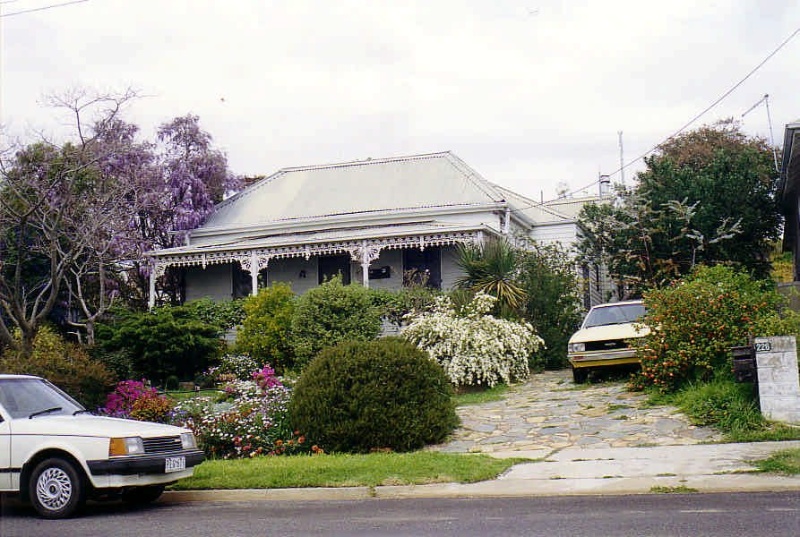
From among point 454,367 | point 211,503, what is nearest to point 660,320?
point 454,367

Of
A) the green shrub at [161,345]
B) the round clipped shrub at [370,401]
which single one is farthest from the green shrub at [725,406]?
the green shrub at [161,345]

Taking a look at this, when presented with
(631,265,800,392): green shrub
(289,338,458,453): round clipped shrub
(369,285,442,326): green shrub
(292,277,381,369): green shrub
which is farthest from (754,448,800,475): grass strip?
(369,285,442,326): green shrub

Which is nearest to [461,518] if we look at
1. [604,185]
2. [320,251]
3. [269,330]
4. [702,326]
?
[702,326]

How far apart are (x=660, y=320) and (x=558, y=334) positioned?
6490 mm

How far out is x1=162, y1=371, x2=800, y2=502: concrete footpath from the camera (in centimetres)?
907

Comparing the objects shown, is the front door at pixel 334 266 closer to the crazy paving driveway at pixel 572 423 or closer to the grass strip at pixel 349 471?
the crazy paving driveway at pixel 572 423

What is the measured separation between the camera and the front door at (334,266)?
26.5 m

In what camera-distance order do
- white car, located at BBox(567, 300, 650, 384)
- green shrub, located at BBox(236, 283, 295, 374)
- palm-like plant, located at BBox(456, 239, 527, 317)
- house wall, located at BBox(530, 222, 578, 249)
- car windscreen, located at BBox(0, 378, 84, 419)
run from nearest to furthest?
car windscreen, located at BBox(0, 378, 84, 419) < white car, located at BBox(567, 300, 650, 384) < palm-like plant, located at BBox(456, 239, 527, 317) < green shrub, located at BBox(236, 283, 295, 374) < house wall, located at BBox(530, 222, 578, 249)

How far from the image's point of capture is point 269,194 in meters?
29.6

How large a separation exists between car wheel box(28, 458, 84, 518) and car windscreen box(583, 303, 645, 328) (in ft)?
37.1

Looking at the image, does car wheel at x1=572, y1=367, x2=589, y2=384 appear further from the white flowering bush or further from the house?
the house

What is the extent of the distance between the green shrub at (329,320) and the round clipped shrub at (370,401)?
6861 millimetres

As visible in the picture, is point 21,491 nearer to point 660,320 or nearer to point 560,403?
point 560,403

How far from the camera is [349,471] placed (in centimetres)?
1018
